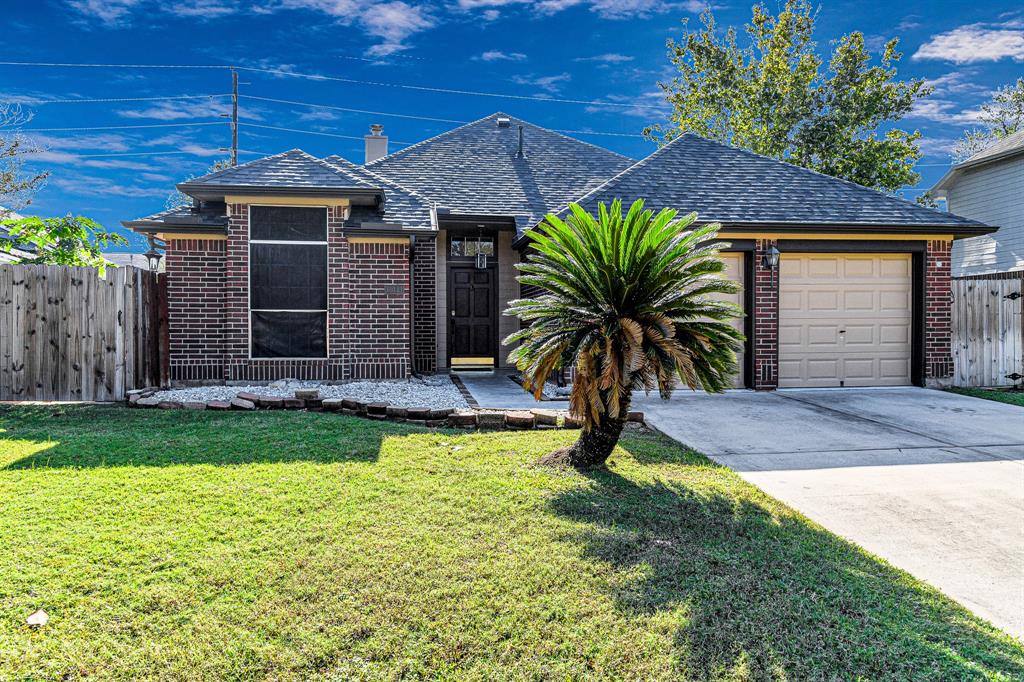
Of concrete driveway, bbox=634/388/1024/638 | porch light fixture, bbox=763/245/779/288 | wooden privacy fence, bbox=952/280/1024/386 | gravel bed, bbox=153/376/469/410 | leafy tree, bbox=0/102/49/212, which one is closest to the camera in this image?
concrete driveway, bbox=634/388/1024/638

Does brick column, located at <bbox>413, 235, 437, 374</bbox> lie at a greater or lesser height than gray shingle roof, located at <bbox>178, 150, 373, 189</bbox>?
lesser

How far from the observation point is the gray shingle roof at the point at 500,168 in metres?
13.2

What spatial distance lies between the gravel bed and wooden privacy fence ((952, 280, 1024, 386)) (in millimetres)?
8991

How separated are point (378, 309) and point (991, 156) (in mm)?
17237

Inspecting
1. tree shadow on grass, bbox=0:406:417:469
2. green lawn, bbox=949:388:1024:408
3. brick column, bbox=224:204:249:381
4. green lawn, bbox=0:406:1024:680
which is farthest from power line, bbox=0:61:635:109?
green lawn, bbox=0:406:1024:680

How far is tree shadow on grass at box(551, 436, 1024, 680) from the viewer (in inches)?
107

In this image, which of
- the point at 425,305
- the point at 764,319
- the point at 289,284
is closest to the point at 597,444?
the point at 764,319

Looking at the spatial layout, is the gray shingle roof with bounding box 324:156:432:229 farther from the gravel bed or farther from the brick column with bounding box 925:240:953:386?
the brick column with bounding box 925:240:953:386

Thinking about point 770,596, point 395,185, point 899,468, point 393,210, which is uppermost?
point 395,185

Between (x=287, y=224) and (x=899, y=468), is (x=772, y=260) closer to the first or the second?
(x=899, y=468)

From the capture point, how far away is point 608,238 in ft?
16.9

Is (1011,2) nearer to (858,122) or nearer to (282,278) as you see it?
(858,122)

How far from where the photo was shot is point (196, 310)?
1025cm

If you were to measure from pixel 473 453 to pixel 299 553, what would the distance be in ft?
8.04
